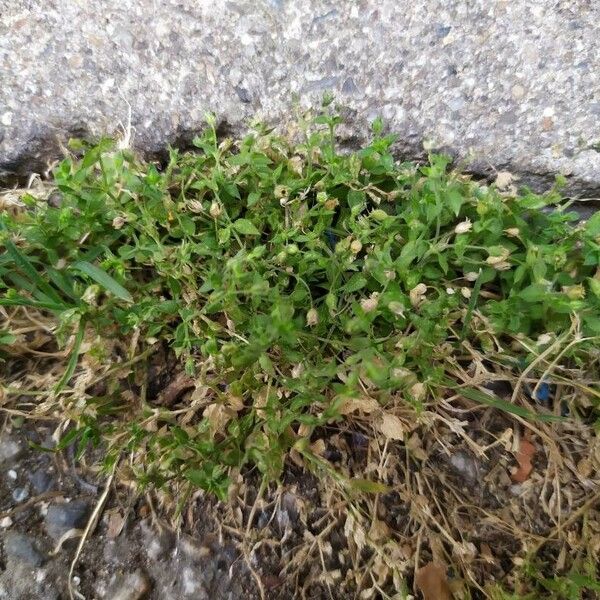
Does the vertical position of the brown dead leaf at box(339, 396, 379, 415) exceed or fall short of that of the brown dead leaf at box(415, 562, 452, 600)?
it exceeds it

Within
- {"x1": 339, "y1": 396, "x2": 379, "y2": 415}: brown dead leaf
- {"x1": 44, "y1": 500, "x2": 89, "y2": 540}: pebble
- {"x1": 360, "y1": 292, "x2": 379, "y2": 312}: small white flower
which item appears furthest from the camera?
{"x1": 44, "y1": 500, "x2": 89, "y2": 540}: pebble

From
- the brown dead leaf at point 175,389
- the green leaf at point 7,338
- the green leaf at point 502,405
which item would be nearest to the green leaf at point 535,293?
the green leaf at point 502,405

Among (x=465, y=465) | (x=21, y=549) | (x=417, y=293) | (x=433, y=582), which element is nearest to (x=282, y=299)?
(x=417, y=293)

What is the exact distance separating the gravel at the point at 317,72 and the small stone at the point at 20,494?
0.94 meters

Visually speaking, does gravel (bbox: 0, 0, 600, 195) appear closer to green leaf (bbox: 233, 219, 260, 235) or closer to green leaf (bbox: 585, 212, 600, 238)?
green leaf (bbox: 585, 212, 600, 238)

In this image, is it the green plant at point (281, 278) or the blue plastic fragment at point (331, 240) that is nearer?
the green plant at point (281, 278)

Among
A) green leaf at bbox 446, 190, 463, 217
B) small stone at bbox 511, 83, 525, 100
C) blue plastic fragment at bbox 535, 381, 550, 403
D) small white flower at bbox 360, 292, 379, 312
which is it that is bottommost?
blue plastic fragment at bbox 535, 381, 550, 403

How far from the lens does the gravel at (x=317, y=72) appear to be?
1.84 m

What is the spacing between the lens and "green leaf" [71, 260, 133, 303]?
1.69 m

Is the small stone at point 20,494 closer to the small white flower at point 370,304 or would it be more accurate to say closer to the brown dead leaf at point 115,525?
the brown dead leaf at point 115,525

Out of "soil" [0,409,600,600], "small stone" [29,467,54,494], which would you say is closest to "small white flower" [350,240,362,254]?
"soil" [0,409,600,600]

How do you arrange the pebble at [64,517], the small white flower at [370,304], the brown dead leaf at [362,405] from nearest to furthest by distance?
1. the small white flower at [370,304]
2. the brown dead leaf at [362,405]
3. the pebble at [64,517]

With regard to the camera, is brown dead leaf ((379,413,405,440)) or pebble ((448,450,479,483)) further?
pebble ((448,450,479,483))

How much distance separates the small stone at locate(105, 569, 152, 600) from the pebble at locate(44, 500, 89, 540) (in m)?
0.19
